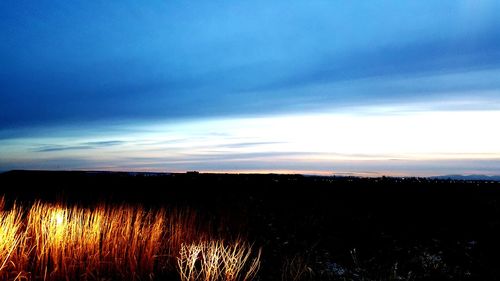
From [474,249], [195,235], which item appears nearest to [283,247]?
[195,235]

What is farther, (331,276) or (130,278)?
(331,276)

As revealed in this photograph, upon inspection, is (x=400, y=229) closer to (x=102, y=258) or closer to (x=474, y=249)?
(x=474, y=249)

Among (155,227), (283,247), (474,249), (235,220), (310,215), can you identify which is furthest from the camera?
(310,215)

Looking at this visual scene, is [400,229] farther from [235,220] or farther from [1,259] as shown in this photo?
A: [1,259]

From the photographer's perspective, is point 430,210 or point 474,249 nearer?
point 474,249

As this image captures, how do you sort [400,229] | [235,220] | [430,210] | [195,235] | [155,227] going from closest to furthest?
[155,227] → [195,235] → [235,220] → [400,229] → [430,210]

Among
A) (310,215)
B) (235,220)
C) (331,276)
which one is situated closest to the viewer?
(331,276)

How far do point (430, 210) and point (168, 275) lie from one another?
22.2 m

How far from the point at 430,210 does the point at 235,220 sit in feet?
51.5

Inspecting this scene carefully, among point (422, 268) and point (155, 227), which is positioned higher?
point (155, 227)

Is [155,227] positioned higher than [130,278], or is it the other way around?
[155,227]

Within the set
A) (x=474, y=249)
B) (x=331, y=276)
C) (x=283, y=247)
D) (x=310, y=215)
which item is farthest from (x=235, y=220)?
(x=310, y=215)

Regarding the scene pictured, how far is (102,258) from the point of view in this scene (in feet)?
27.9

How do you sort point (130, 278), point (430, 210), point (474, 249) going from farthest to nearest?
point (430, 210), point (474, 249), point (130, 278)
